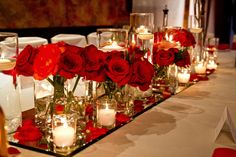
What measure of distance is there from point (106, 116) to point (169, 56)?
52cm

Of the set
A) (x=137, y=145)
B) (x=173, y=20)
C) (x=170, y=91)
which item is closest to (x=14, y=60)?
(x=137, y=145)

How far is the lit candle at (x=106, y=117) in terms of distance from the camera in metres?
1.04

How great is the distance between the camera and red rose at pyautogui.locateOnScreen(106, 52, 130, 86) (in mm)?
984

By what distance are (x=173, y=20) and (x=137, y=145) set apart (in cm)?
468

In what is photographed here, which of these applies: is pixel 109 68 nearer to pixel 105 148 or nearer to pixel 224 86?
pixel 105 148

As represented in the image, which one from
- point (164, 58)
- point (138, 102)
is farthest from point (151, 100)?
point (164, 58)

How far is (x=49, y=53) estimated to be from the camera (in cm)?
92

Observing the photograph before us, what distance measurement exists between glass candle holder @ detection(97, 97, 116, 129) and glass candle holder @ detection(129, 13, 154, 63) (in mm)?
511

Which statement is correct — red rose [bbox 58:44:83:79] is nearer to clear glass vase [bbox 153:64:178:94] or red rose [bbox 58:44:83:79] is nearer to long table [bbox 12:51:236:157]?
long table [bbox 12:51:236:157]

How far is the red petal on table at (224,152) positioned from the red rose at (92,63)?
38cm

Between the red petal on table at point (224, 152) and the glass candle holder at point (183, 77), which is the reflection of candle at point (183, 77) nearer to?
the glass candle holder at point (183, 77)

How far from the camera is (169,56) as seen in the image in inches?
57.4

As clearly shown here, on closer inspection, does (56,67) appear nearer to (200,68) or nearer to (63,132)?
(63,132)

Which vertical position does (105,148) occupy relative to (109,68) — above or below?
below
